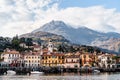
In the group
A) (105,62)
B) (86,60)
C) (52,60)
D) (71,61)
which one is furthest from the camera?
(105,62)

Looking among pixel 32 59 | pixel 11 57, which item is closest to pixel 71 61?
pixel 32 59

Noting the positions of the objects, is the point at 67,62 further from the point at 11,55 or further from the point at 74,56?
the point at 11,55

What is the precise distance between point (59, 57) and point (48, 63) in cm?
446

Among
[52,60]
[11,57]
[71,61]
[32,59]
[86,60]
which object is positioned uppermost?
[11,57]

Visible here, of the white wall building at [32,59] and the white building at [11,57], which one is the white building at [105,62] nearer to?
the white wall building at [32,59]

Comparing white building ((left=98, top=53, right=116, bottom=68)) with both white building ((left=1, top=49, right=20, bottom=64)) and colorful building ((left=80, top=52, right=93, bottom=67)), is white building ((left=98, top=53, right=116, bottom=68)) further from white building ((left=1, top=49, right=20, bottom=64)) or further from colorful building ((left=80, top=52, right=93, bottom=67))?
white building ((left=1, top=49, right=20, bottom=64))

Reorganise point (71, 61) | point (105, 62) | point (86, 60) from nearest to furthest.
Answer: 1. point (71, 61)
2. point (86, 60)
3. point (105, 62)

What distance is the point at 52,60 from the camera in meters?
158

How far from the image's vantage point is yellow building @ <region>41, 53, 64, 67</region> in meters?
158

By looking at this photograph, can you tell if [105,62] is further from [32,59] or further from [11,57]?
[11,57]

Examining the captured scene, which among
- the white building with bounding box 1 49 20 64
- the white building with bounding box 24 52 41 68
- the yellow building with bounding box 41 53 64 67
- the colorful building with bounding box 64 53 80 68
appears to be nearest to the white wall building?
the white building with bounding box 24 52 41 68

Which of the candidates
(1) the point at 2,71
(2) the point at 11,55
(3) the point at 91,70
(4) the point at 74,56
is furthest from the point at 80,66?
(1) the point at 2,71

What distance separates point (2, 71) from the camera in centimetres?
13300

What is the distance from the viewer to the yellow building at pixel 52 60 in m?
158
